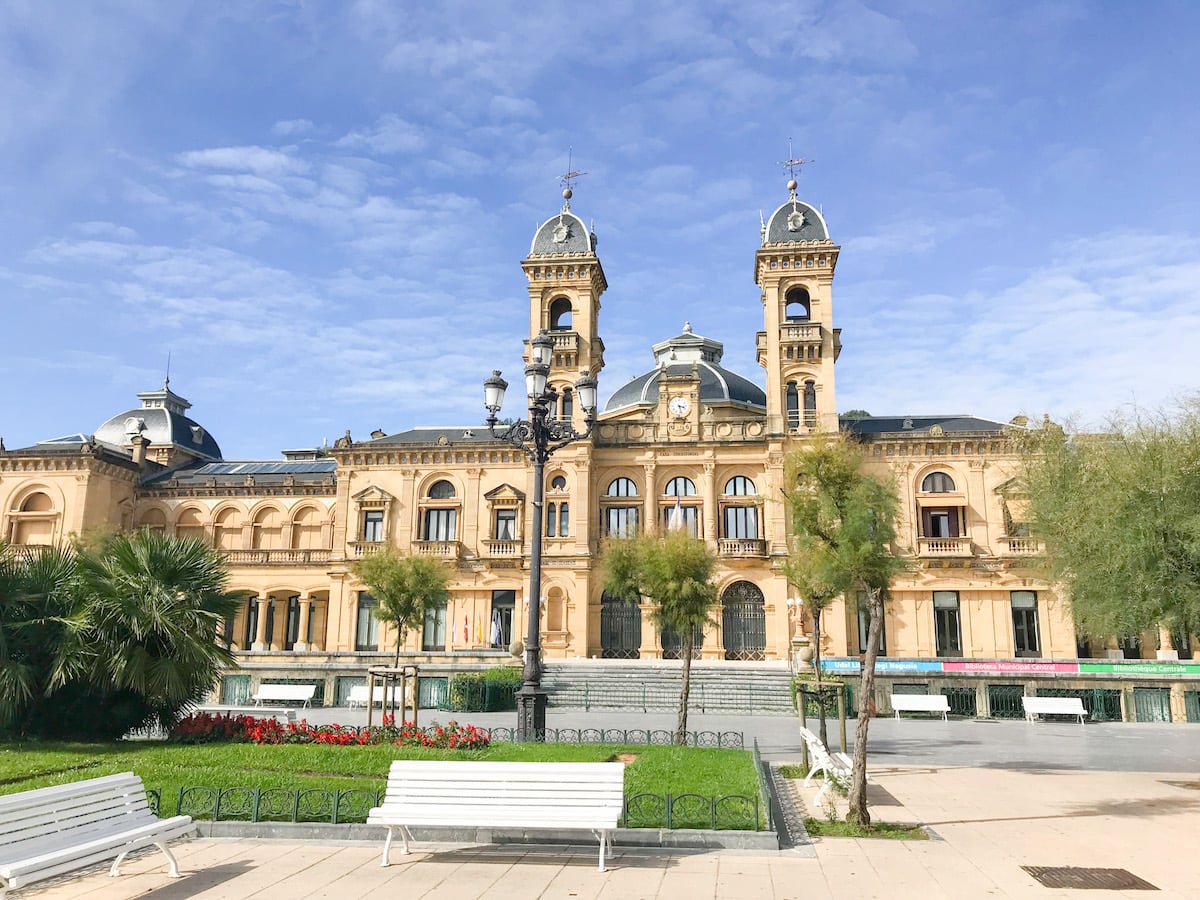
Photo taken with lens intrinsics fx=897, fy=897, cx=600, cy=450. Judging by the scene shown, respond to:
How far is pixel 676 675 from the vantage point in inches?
1359

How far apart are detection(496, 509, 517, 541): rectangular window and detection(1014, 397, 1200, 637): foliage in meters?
29.2

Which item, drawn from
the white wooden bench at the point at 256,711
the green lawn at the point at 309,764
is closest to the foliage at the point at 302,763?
the green lawn at the point at 309,764

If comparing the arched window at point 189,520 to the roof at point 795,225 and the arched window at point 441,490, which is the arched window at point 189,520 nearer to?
the arched window at point 441,490

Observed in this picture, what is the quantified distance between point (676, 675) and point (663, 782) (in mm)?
21204

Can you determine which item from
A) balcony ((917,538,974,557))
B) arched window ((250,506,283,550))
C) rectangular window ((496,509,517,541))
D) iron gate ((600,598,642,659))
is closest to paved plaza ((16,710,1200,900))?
balcony ((917,538,974,557))

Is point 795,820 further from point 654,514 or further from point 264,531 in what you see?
point 264,531

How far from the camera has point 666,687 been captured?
33.5m

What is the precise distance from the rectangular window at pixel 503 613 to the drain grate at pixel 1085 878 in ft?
118

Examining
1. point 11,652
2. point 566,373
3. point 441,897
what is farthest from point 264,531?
point 441,897

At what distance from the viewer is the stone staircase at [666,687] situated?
104 feet

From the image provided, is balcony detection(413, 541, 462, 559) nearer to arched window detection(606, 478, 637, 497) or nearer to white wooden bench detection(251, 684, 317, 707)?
arched window detection(606, 478, 637, 497)

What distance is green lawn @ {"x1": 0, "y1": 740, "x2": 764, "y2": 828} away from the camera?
523 inches

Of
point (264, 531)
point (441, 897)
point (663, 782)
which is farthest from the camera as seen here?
point (264, 531)

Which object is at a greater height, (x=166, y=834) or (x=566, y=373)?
(x=566, y=373)
